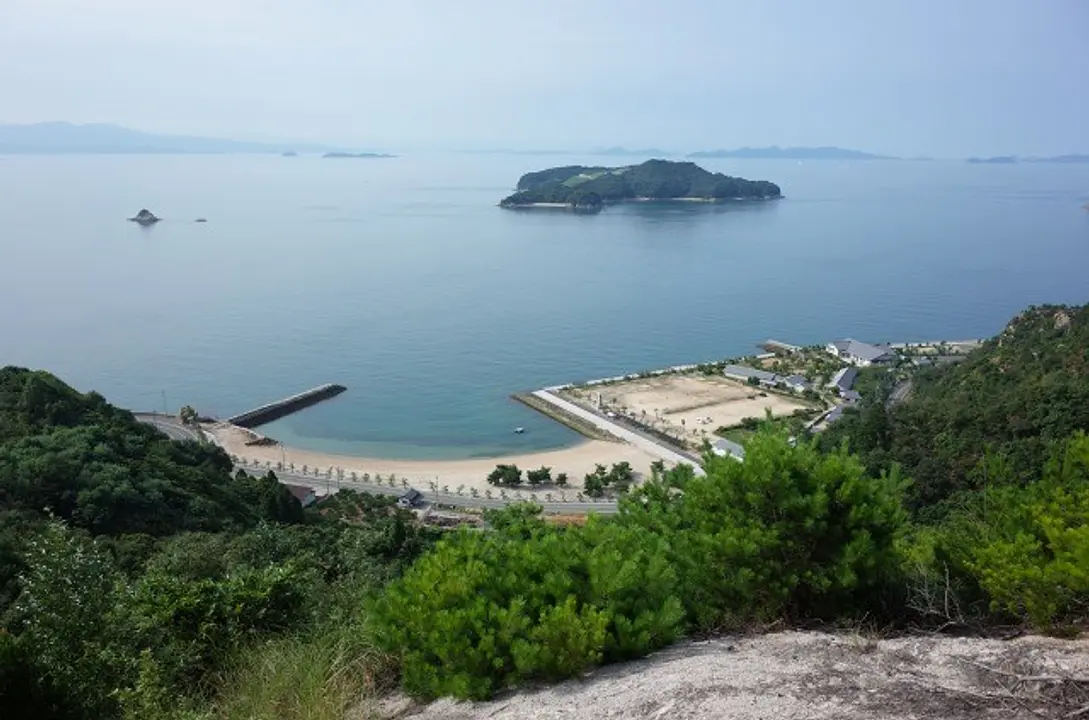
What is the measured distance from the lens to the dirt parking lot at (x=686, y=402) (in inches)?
1283

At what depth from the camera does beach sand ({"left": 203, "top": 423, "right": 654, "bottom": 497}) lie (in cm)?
2841

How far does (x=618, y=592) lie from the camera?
4188mm

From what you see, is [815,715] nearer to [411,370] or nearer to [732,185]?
[411,370]

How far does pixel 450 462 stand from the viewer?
3123cm

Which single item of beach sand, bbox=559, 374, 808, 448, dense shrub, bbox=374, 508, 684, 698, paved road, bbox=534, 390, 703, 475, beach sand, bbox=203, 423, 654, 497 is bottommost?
beach sand, bbox=203, 423, 654, 497

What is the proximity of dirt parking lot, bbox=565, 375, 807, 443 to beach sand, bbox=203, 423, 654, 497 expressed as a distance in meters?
2.85

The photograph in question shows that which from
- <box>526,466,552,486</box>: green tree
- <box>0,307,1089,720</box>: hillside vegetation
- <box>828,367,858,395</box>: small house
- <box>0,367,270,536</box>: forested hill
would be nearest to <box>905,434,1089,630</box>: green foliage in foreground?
<box>0,307,1089,720</box>: hillside vegetation

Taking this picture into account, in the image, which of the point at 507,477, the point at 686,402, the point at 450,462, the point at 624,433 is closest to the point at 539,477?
the point at 507,477

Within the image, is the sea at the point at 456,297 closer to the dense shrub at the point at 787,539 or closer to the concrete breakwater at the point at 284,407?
the concrete breakwater at the point at 284,407

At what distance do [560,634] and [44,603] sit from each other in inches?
121

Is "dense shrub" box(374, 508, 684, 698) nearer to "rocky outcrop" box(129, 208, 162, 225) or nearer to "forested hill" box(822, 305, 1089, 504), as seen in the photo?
"forested hill" box(822, 305, 1089, 504)

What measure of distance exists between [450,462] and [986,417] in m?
18.2

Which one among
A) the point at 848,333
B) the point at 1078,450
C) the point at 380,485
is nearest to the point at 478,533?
the point at 1078,450

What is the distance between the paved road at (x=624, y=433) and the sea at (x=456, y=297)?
49.6 inches
